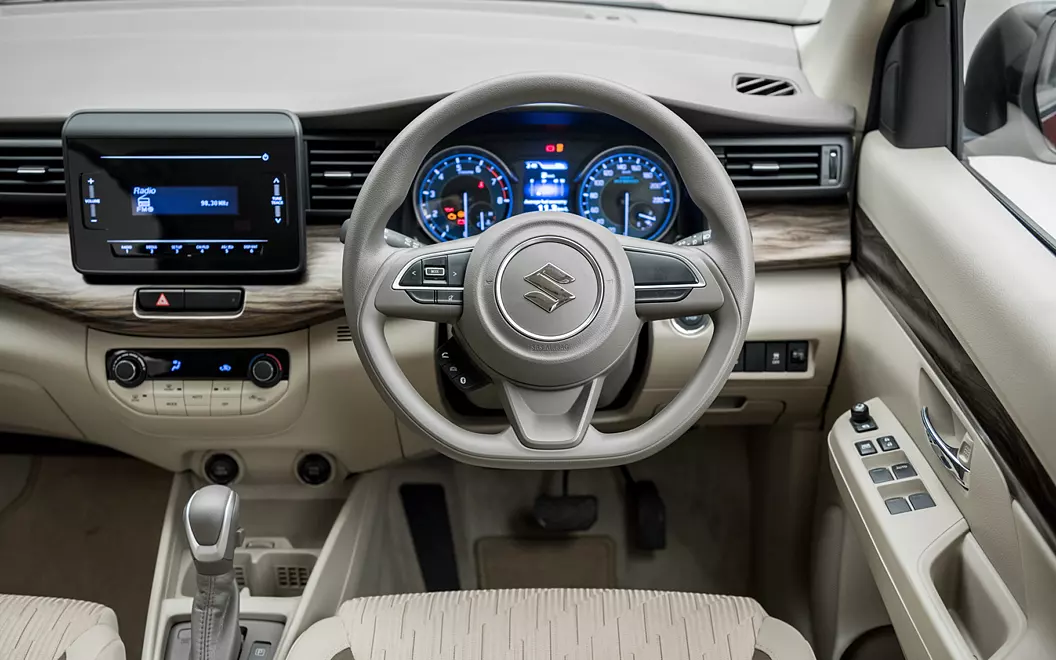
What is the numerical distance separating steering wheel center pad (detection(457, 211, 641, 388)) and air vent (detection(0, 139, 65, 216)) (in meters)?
0.73

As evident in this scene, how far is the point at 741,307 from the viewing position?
1.12m

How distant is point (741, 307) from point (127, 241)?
885 mm

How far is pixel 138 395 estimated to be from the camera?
1.45 metres

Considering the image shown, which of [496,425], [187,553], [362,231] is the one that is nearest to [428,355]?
[496,425]

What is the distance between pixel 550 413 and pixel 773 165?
0.58 meters

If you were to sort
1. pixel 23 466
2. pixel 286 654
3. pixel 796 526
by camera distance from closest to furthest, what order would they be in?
1. pixel 286 654
2. pixel 796 526
3. pixel 23 466

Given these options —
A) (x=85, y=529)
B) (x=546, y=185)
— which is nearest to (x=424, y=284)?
(x=546, y=185)

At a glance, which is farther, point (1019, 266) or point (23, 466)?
point (23, 466)

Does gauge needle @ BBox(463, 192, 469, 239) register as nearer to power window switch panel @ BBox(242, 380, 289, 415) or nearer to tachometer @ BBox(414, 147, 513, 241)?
tachometer @ BBox(414, 147, 513, 241)

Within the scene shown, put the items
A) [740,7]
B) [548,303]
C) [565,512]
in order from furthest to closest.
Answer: [565,512] < [740,7] < [548,303]

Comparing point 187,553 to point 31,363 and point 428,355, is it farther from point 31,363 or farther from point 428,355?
point 428,355

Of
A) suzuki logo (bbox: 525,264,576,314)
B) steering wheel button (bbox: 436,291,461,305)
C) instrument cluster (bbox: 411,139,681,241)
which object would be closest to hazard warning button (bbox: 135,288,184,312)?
instrument cluster (bbox: 411,139,681,241)

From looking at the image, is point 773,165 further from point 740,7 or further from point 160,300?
point 160,300

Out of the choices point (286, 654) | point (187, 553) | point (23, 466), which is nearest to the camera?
point (286, 654)
